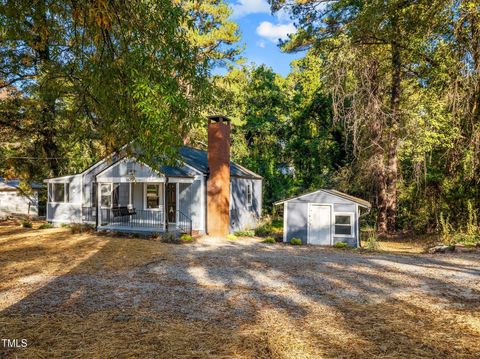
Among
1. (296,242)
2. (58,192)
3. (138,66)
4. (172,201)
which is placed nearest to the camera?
(138,66)

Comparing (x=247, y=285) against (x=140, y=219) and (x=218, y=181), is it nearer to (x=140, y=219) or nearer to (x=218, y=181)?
(x=218, y=181)

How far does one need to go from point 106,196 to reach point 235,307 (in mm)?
16758

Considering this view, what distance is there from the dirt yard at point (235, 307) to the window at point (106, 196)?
33.3 ft

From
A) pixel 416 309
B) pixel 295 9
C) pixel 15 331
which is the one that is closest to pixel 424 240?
pixel 416 309

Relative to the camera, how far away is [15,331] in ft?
14.3

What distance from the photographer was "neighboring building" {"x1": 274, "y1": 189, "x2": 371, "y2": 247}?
49.3 ft

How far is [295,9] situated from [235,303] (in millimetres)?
18347

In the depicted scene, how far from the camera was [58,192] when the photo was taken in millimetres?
22344

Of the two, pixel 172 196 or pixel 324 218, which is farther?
pixel 172 196

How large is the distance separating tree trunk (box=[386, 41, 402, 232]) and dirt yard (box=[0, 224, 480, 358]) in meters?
8.91

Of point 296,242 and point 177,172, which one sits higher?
point 177,172

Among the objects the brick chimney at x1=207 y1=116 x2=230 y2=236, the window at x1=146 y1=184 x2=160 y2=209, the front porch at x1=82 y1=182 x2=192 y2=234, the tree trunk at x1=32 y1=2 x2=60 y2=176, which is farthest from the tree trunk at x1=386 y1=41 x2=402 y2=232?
the tree trunk at x1=32 y1=2 x2=60 y2=176

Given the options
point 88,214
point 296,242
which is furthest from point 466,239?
point 88,214

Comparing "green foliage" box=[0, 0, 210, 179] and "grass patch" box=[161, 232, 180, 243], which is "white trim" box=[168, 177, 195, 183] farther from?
"green foliage" box=[0, 0, 210, 179]
